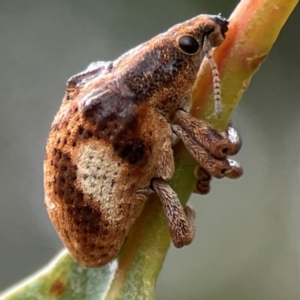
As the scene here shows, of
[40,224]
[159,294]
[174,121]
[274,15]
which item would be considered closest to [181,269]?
[159,294]

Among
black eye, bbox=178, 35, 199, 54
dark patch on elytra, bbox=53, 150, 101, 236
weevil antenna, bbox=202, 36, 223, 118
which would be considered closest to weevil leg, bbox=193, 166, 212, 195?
weevil antenna, bbox=202, 36, 223, 118

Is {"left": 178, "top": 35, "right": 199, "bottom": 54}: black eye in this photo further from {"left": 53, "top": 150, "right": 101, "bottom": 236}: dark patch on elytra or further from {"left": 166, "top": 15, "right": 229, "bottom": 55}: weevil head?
{"left": 53, "top": 150, "right": 101, "bottom": 236}: dark patch on elytra

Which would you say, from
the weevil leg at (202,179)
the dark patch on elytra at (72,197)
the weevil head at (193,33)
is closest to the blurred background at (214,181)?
the weevil head at (193,33)

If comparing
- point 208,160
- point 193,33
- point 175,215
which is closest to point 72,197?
point 175,215

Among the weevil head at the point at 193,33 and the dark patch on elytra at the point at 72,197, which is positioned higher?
the weevil head at the point at 193,33

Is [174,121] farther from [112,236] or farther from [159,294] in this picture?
[159,294]

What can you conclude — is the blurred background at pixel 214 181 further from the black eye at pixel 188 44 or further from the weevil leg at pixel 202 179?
the weevil leg at pixel 202 179

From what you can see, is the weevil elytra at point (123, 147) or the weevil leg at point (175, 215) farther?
the weevil elytra at point (123, 147)

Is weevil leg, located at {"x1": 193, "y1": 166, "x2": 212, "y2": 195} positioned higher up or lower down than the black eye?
lower down
